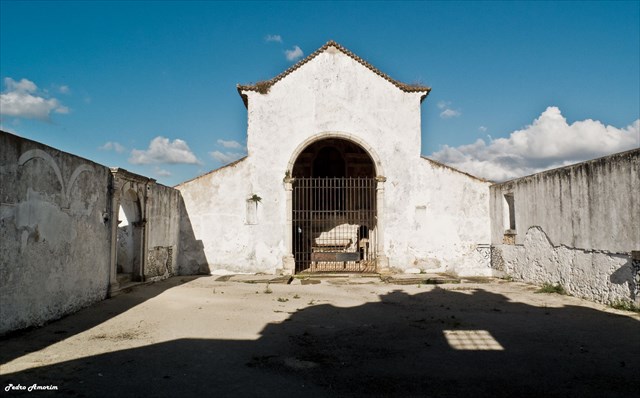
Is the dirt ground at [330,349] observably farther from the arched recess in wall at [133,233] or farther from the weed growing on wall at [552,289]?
the arched recess in wall at [133,233]

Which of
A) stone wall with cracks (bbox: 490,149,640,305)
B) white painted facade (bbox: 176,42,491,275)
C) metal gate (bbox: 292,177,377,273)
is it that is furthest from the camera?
metal gate (bbox: 292,177,377,273)

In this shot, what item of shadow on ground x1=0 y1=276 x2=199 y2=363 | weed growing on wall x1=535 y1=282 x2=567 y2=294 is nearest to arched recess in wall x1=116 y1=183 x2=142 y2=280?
shadow on ground x1=0 y1=276 x2=199 y2=363

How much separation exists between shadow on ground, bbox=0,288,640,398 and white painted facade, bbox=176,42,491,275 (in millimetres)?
6539

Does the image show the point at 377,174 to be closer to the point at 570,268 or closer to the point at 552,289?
the point at 552,289

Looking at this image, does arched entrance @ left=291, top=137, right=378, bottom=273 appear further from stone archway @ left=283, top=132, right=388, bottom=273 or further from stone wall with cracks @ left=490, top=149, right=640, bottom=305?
stone wall with cracks @ left=490, top=149, right=640, bottom=305

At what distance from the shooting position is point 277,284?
40.8 ft

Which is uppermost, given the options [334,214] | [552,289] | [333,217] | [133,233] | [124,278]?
[334,214]

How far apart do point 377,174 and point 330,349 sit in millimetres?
9389

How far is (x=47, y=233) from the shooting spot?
7.20 meters

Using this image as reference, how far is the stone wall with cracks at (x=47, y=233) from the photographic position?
626cm

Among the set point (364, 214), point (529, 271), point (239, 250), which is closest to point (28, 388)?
point (239, 250)

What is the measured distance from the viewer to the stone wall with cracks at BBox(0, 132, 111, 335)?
626 cm
